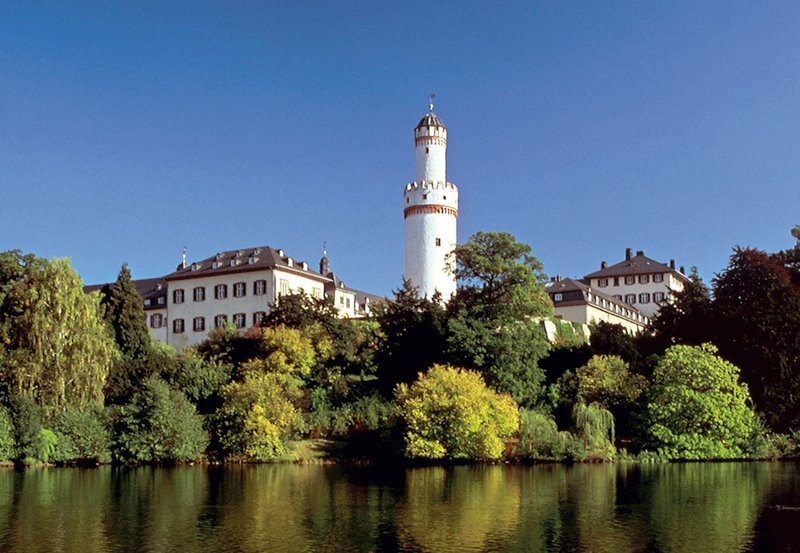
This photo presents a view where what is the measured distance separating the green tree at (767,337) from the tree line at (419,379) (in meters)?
0.10

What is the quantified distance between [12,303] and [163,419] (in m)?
12.1

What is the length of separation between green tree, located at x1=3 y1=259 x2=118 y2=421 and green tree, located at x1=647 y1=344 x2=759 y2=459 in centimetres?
3237

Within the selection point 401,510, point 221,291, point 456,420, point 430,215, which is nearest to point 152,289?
point 221,291

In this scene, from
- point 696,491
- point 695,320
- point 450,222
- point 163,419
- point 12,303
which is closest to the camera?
point 696,491

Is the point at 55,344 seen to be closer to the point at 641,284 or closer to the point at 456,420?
the point at 456,420

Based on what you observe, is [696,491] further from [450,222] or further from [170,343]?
[170,343]

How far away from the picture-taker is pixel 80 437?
1986 inches

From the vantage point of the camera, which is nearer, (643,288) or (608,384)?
(608,384)

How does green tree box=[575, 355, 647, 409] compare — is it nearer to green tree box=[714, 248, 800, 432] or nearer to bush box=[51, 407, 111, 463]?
green tree box=[714, 248, 800, 432]

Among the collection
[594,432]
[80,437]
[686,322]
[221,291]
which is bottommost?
[80,437]

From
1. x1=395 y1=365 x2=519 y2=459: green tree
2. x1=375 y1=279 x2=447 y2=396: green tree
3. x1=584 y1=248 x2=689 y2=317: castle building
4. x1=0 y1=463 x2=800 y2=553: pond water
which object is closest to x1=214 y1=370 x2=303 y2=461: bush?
x1=0 y1=463 x2=800 y2=553: pond water

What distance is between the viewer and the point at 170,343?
9325 centimetres

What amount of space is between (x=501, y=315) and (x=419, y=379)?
7.18m

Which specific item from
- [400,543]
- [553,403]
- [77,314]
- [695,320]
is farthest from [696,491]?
[77,314]
